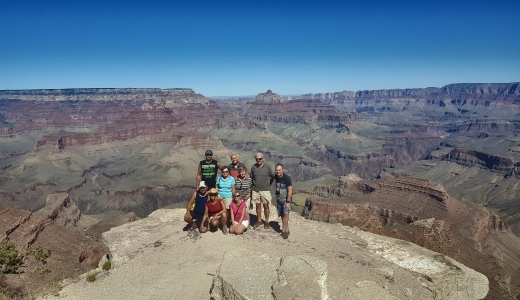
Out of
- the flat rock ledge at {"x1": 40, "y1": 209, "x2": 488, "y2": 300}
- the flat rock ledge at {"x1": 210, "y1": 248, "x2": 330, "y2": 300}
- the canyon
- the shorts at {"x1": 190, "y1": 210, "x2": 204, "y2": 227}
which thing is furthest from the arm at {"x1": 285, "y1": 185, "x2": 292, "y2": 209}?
the canyon

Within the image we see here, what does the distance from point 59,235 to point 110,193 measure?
80682 millimetres

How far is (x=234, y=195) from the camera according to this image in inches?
599

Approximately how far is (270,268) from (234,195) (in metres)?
5.69

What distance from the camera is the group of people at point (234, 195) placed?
49.2ft

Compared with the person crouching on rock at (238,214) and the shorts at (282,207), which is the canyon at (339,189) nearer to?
the shorts at (282,207)

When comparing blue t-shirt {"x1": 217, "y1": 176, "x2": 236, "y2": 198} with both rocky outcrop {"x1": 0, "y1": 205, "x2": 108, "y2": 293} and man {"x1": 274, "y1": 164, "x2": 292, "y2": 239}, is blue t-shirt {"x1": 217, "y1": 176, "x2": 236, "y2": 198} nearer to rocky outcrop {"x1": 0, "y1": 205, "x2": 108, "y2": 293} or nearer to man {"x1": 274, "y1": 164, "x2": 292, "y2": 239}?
man {"x1": 274, "y1": 164, "x2": 292, "y2": 239}

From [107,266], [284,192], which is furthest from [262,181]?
[107,266]

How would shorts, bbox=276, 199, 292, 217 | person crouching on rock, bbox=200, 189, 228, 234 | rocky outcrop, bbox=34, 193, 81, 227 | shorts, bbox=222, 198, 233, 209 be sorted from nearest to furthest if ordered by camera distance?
person crouching on rock, bbox=200, 189, 228, 234 → shorts, bbox=276, 199, 292, 217 → shorts, bbox=222, 198, 233, 209 → rocky outcrop, bbox=34, 193, 81, 227

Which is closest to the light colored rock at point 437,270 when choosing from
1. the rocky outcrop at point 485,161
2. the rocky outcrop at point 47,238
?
the rocky outcrop at point 47,238

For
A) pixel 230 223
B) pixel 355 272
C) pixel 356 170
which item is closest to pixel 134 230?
pixel 230 223

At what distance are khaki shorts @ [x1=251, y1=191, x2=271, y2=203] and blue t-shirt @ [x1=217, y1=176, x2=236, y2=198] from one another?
1190mm

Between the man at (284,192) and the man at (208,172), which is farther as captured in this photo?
the man at (208,172)

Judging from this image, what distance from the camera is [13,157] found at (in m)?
176

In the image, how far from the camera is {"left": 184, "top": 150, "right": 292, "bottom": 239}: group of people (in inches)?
590
